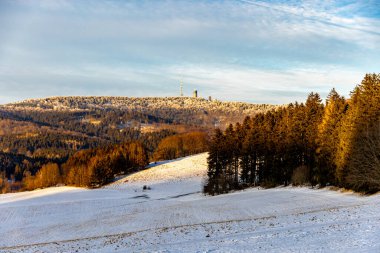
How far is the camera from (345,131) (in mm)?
44375

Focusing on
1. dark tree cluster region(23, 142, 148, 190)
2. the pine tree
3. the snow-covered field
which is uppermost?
the pine tree

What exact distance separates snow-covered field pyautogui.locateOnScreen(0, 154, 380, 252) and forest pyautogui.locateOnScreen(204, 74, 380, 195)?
340 cm

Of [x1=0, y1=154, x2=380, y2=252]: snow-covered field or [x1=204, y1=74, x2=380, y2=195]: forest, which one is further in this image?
[x1=204, y1=74, x2=380, y2=195]: forest

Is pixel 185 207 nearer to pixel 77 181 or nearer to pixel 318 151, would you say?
pixel 318 151

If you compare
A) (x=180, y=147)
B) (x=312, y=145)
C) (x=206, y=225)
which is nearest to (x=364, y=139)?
(x=312, y=145)

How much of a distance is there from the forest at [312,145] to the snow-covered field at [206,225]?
3.40 m

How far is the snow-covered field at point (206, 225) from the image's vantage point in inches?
795

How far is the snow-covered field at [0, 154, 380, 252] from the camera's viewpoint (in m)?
20.2

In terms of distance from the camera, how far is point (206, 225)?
3167cm

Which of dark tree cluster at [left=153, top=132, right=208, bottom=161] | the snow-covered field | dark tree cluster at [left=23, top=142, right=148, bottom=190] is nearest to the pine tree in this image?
the snow-covered field

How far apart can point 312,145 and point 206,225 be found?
29956 mm

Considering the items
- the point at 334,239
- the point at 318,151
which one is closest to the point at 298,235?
the point at 334,239

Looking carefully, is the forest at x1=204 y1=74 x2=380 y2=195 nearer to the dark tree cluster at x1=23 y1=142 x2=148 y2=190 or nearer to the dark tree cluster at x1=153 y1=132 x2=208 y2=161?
the dark tree cluster at x1=23 y1=142 x2=148 y2=190

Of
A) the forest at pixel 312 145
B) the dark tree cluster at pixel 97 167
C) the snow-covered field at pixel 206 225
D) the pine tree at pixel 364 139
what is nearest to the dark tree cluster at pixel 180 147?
the dark tree cluster at pixel 97 167
